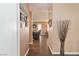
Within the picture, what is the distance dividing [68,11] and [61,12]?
10.6 inches

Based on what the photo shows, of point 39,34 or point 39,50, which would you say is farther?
point 39,34

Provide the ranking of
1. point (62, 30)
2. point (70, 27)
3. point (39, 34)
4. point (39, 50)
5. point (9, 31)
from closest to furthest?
point (9, 31) < point (62, 30) < point (70, 27) < point (39, 50) < point (39, 34)

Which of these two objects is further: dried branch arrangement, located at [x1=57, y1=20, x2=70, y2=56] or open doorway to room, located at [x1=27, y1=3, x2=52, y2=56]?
open doorway to room, located at [x1=27, y1=3, x2=52, y2=56]

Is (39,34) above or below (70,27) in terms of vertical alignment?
below

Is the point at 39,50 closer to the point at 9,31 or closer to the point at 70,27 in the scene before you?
the point at 70,27

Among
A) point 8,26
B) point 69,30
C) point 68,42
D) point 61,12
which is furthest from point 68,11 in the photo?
point 8,26

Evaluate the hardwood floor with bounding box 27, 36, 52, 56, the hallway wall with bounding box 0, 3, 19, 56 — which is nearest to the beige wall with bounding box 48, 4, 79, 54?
the hardwood floor with bounding box 27, 36, 52, 56

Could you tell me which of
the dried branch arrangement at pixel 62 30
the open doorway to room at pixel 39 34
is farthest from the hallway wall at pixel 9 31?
the dried branch arrangement at pixel 62 30

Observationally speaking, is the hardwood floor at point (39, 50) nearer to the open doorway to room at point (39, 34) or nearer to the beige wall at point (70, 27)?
the open doorway to room at point (39, 34)

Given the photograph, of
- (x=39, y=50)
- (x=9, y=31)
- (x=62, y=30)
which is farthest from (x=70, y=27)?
(x=9, y=31)

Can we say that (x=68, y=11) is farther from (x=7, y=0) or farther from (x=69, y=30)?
(x=7, y=0)

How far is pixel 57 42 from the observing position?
561 cm

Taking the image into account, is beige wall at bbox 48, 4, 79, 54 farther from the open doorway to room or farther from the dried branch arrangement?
the open doorway to room

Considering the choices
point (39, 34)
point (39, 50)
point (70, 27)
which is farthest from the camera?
point (39, 34)
